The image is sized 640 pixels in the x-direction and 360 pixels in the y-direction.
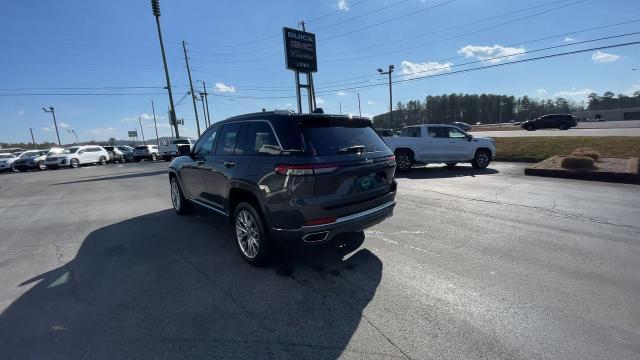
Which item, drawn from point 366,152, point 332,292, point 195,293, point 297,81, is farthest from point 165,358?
point 297,81

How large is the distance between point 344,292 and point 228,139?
→ 2698mm

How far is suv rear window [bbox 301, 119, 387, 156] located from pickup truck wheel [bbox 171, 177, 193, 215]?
386cm

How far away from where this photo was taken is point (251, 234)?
3.95 meters

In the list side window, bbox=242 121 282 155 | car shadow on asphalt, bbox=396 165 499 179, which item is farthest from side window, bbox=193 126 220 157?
car shadow on asphalt, bbox=396 165 499 179

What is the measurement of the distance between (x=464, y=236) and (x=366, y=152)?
2.24m

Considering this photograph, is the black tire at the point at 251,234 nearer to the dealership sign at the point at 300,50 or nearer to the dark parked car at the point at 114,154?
the dealership sign at the point at 300,50

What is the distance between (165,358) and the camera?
7.91ft

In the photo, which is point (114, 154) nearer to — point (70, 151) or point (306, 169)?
point (70, 151)

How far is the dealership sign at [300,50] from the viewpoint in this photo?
2322cm

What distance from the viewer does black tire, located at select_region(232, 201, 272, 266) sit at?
3707mm

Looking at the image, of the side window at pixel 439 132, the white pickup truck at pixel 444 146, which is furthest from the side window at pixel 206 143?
the side window at pixel 439 132

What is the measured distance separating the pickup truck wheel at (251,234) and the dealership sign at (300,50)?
21.2 m

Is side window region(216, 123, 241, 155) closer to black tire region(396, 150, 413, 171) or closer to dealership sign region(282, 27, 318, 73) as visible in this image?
black tire region(396, 150, 413, 171)

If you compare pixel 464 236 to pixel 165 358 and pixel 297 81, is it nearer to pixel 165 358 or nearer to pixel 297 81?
pixel 165 358
